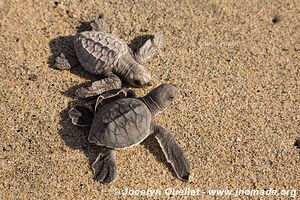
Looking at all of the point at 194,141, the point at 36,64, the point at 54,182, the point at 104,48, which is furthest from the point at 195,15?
the point at 54,182

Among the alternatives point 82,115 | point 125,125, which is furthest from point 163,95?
point 82,115

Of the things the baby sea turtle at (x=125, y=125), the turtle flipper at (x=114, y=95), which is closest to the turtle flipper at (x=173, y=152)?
the baby sea turtle at (x=125, y=125)

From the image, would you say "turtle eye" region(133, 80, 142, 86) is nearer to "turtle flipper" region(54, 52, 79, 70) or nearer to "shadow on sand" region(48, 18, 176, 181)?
"shadow on sand" region(48, 18, 176, 181)

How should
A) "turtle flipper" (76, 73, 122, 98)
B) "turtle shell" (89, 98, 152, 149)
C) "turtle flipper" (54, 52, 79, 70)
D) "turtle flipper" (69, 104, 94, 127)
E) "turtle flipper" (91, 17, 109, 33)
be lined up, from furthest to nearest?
"turtle flipper" (91, 17, 109, 33)
"turtle flipper" (54, 52, 79, 70)
"turtle flipper" (76, 73, 122, 98)
"turtle flipper" (69, 104, 94, 127)
"turtle shell" (89, 98, 152, 149)

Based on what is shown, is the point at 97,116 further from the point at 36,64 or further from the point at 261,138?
the point at 261,138

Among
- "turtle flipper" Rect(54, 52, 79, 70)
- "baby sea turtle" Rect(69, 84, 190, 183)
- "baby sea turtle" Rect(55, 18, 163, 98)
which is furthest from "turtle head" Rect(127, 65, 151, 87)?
"turtle flipper" Rect(54, 52, 79, 70)

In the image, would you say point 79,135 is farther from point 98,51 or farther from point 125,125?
point 98,51

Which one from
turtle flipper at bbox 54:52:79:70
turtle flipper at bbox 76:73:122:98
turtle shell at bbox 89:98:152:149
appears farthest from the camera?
turtle flipper at bbox 54:52:79:70

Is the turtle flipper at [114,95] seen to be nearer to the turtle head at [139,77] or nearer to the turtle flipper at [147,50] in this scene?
the turtle head at [139,77]
